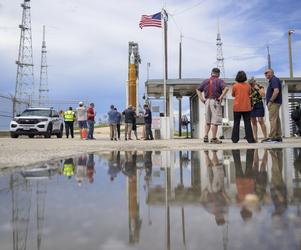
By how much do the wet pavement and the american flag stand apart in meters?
17.6

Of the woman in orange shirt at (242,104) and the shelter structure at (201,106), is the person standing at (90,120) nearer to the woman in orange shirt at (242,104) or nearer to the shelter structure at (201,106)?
the shelter structure at (201,106)

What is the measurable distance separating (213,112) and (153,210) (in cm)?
679

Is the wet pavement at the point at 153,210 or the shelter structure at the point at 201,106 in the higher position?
the shelter structure at the point at 201,106

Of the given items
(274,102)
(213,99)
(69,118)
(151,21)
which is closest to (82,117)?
(69,118)

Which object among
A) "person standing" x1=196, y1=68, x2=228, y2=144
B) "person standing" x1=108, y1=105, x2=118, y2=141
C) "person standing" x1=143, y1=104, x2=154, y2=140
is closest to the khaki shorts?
"person standing" x1=196, y1=68, x2=228, y2=144

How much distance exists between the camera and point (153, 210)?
2311mm

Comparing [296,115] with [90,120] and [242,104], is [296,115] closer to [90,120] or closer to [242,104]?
[90,120]

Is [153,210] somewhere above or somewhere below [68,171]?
below

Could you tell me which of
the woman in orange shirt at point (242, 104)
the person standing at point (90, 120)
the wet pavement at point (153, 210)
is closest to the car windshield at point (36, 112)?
the person standing at point (90, 120)

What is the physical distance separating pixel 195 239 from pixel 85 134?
1763cm

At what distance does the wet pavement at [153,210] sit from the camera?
1.70 meters

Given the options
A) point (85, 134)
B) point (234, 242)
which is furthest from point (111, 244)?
point (85, 134)

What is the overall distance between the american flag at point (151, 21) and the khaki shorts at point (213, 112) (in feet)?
41.2

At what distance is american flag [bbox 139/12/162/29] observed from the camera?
805 inches
